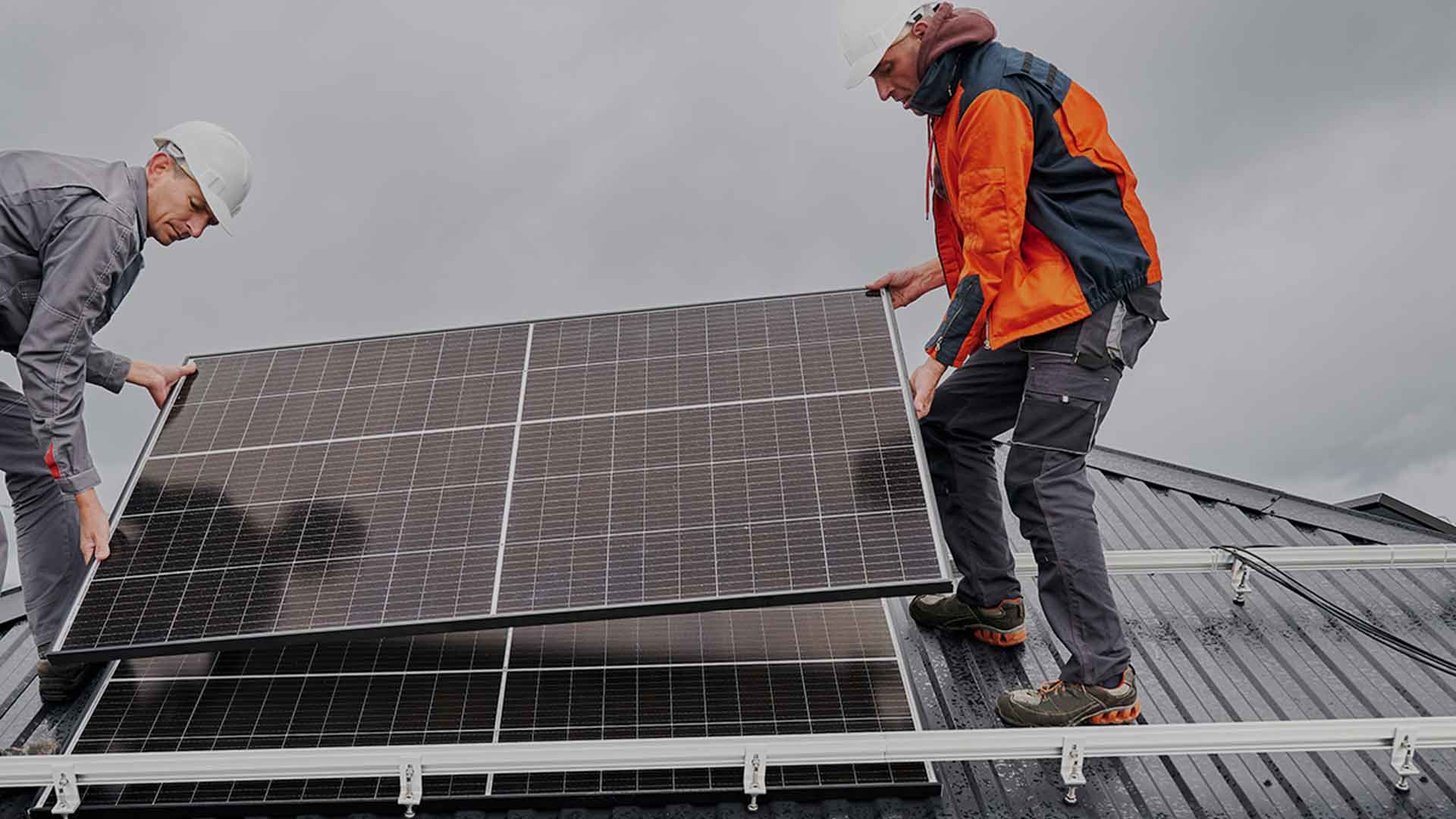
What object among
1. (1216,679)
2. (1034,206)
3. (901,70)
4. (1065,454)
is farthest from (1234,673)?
(901,70)

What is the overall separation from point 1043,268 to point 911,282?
50.7 inches

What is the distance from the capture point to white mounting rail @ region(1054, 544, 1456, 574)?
7609 mm

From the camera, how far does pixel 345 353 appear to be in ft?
25.0

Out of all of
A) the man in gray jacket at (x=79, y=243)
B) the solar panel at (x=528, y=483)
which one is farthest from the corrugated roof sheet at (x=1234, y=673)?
the man in gray jacket at (x=79, y=243)

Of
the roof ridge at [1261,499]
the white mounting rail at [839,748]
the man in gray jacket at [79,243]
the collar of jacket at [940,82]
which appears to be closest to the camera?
the white mounting rail at [839,748]

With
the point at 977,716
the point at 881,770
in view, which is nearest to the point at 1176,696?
the point at 977,716

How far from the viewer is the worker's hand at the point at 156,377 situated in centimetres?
740

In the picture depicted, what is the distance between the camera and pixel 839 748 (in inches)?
218

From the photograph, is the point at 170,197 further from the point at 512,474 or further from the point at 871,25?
the point at 871,25

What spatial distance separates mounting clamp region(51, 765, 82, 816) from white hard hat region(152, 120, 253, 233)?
256cm

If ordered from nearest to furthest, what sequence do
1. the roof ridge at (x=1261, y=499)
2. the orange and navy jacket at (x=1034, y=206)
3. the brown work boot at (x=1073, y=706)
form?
1. the orange and navy jacket at (x=1034, y=206)
2. the brown work boot at (x=1073, y=706)
3. the roof ridge at (x=1261, y=499)

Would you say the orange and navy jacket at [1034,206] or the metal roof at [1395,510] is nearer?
the orange and navy jacket at [1034,206]

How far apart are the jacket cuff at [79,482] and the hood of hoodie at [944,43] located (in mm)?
4080

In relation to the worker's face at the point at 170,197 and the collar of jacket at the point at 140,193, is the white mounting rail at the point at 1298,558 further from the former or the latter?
the collar of jacket at the point at 140,193
